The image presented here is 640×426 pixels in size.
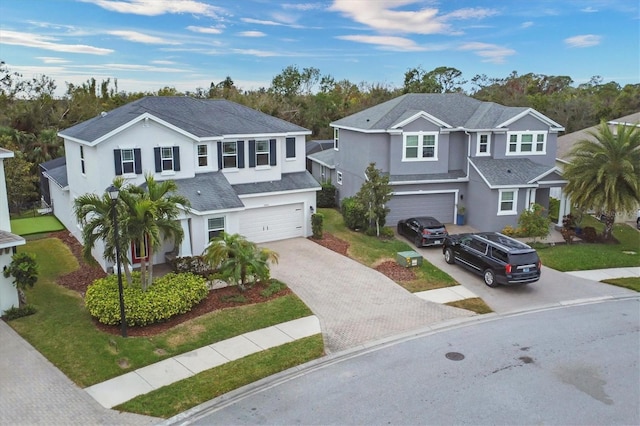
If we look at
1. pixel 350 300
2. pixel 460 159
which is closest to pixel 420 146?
pixel 460 159

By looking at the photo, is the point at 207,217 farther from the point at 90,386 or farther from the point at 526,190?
the point at 526,190

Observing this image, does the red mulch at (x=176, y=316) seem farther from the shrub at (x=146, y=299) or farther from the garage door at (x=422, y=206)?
the garage door at (x=422, y=206)

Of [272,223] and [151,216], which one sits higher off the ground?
[151,216]

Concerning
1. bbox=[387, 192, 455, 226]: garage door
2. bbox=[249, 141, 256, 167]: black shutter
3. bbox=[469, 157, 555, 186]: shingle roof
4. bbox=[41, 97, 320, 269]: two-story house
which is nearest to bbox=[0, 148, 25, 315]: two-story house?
bbox=[41, 97, 320, 269]: two-story house

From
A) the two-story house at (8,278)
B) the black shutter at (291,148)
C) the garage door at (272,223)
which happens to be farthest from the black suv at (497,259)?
the two-story house at (8,278)

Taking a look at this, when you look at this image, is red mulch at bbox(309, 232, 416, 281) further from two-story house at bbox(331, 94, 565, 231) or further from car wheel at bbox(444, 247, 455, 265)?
two-story house at bbox(331, 94, 565, 231)

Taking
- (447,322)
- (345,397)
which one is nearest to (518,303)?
(447,322)

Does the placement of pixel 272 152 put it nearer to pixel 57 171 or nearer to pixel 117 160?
pixel 117 160
